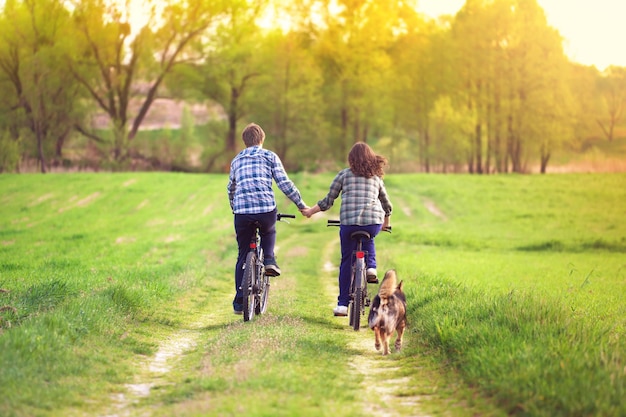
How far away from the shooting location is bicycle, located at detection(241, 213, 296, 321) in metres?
11.1

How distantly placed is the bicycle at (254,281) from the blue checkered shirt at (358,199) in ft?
2.48

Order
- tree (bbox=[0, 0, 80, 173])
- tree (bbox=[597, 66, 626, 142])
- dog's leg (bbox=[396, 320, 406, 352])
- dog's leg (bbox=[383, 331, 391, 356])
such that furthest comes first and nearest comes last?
tree (bbox=[597, 66, 626, 142]) < tree (bbox=[0, 0, 80, 173]) < dog's leg (bbox=[396, 320, 406, 352]) < dog's leg (bbox=[383, 331, 391, 356])

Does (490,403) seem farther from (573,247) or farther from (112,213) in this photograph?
(112,213)

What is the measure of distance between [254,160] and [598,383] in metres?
6.20

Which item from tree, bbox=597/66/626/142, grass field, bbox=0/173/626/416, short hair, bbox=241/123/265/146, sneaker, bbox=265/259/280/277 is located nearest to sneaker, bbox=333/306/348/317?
grass field, bbox=0/173/626/416

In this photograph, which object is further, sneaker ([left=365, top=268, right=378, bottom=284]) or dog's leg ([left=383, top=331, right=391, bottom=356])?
sneaker ([left=365, top=268, right=378, bottom=284])

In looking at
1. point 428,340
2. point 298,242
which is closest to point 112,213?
point 298,242

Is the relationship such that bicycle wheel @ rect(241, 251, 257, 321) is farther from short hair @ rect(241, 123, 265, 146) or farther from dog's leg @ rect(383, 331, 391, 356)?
dog's leg @ rect(383, 331, 391, 356)

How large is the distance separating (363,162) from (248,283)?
237 cm

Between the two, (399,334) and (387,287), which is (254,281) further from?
(387,287)

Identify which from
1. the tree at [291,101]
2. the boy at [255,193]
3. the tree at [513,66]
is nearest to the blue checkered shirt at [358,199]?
the boy at [255,193]

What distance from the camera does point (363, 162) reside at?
35.5ft

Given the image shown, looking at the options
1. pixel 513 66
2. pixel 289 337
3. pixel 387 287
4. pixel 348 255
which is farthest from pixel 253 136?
pixel 513 66

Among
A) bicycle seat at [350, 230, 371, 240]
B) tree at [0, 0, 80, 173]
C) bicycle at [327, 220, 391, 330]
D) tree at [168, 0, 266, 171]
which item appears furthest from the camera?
tree at [168, 0, 266, 171]
